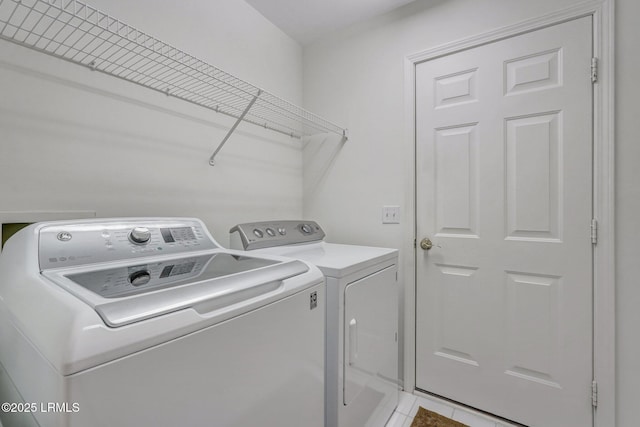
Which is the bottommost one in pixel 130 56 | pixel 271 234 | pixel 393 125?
pixel 271 234

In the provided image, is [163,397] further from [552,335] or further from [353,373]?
[552,335]

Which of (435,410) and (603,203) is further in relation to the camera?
(435,410)

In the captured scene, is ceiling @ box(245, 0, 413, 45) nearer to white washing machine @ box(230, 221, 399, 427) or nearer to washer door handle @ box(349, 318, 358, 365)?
white washing machine @ box(230, 221, 399, 427)

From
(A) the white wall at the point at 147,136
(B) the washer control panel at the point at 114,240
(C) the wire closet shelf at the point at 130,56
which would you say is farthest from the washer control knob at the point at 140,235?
(C) the wire closet shelf at the point at 130,56

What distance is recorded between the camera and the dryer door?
1.30m

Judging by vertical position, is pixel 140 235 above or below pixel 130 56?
below

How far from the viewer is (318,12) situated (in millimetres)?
2082

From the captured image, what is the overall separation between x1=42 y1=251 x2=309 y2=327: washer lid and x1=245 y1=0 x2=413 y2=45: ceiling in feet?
5.91

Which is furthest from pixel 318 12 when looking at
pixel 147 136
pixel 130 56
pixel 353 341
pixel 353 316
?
pixel 353 341

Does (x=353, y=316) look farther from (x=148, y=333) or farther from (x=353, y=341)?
(x=148, y=333)

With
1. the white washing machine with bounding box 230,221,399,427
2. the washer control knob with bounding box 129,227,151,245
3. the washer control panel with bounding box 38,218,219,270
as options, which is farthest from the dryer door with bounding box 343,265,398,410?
the washer control knob with bounding box 129,227,151,245

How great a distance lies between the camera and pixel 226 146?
1845 mm

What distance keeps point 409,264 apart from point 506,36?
147cm

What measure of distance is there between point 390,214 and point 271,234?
879 mm
